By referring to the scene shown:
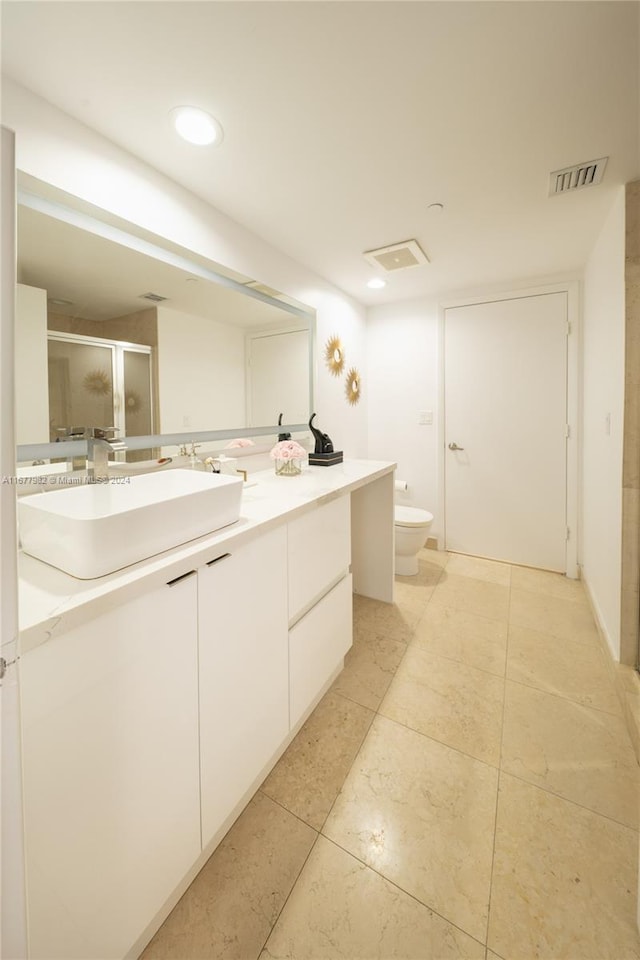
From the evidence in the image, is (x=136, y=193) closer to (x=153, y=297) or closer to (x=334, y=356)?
(x=153, y=297)

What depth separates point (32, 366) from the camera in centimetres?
116

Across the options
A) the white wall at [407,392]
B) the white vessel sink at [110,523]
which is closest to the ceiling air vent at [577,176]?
the white wall at [407,392]

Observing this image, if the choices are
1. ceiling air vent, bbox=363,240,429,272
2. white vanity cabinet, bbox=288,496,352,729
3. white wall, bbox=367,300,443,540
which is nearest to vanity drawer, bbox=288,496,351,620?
white vanity cabinet, bbox=288,496,352,729

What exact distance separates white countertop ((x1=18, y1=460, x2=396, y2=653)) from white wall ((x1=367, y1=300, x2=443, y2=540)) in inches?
80.1

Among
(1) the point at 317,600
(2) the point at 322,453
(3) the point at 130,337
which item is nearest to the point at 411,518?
(2) the point at 322,453

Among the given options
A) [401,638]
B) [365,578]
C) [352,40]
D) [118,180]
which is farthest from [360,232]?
[401,638]

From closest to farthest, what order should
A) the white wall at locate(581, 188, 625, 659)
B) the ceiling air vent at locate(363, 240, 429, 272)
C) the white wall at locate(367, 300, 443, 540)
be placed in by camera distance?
the white wall at locate(581, 188, 625, 659)
the ceiling air vent at locate(363, 240, 429, 272)
the white wall at locate(367, 300, 443, 540)

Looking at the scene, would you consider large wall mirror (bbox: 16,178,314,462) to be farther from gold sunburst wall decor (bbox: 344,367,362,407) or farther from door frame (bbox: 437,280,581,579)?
door frame (bbox: 437,280,581,579)

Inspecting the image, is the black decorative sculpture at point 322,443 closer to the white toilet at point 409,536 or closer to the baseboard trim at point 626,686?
the white toilet at point 409,536

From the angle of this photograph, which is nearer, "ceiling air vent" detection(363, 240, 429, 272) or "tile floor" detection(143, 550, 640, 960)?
"tile floor" detection(143, 550, 640, 960)

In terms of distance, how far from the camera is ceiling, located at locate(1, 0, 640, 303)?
928 mm

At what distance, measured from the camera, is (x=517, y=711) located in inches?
61.1

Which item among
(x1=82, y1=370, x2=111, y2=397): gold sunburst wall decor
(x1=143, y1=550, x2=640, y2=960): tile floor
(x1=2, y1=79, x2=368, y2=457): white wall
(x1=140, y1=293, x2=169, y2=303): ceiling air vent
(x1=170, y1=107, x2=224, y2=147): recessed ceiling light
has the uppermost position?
(x1=170, y1=107, x2=224, y2=147): recessed ceiling light

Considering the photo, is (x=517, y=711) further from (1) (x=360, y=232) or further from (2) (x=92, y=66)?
(2) (x=92, y=66)
